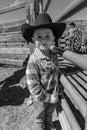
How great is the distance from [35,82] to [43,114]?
47 cm

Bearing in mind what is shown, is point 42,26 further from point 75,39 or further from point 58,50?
point 75,39

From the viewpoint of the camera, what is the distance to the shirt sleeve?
6.11 ft

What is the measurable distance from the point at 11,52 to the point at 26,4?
128 centimetres

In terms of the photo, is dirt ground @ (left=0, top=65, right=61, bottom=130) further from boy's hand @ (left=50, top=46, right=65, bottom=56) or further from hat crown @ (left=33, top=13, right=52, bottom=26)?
hat crown @ (left=33, top=13, right=52, bottom=26)

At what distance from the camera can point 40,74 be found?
191 centimetres

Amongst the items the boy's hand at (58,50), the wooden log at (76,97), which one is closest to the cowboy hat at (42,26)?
the boy's hand at (58,50)

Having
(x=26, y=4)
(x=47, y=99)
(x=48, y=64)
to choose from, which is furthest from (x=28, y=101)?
(x=26, y=4)

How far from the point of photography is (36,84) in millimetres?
1891

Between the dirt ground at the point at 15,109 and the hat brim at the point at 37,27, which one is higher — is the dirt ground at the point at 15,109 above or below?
below

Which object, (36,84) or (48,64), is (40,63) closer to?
(48,64)

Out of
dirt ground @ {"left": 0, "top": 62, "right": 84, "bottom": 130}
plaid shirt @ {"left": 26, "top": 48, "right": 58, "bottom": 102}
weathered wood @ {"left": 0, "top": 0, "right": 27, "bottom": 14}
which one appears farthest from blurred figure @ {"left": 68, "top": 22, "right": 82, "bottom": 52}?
plaid shirt @ {"left": 26, "top": 48, "right": 58, "bottom": 102}

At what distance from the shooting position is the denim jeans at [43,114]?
2.04 meters

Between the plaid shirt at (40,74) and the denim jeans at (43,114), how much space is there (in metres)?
0.11

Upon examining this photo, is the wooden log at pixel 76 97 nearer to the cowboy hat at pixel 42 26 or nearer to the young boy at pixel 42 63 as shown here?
the young boy at pixel 42 63
